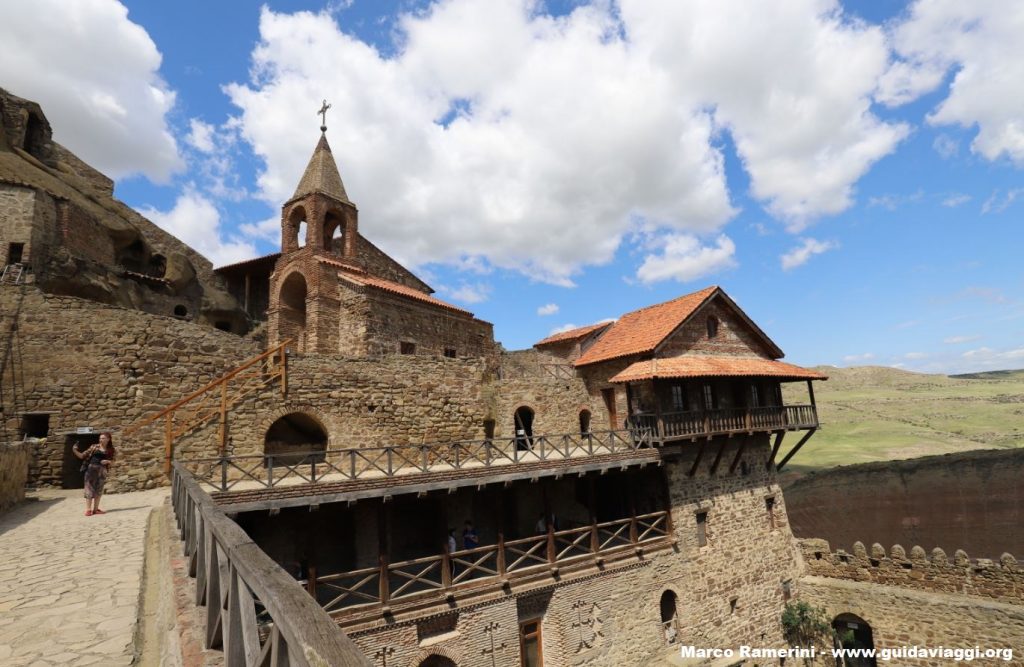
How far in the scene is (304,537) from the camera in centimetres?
1229

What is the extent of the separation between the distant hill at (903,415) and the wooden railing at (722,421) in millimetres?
13957

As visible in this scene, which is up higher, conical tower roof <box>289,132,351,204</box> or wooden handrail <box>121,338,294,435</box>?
conical tower roof <box>289,132,351,204</box>

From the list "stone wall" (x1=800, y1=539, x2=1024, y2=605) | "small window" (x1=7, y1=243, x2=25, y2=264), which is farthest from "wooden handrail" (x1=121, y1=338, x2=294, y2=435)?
"stone wall" (x1=800, y1=539, x2=1024, y2=605)

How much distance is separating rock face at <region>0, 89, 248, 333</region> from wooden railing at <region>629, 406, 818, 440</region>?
68.5ft

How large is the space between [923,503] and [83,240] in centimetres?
3596

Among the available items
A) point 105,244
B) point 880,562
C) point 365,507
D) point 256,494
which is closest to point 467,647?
point 365,507

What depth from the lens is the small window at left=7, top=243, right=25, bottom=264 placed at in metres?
17.3

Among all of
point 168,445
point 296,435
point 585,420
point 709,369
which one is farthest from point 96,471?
point 709,369

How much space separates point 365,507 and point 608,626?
738 centimetres

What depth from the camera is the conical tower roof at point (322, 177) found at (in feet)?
75.8

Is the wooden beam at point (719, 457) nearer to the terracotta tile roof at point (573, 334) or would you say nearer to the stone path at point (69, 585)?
the terracotta tile roof at point (573, 334)

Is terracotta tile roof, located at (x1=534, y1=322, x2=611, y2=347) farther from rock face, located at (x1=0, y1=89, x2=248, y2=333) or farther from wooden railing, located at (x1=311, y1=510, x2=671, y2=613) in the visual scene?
rock face, located at (x1=0, y1=89, x2=248, y2=333)

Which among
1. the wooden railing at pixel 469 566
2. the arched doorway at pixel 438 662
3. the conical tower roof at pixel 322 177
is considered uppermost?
the conical tower roof at pixel 322 177

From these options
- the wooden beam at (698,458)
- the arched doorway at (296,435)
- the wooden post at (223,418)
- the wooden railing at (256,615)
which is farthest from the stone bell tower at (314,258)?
the wooden railing at (256,615)
